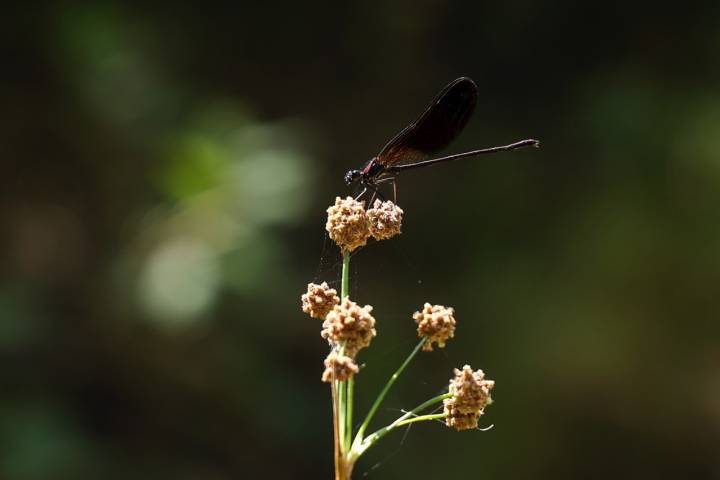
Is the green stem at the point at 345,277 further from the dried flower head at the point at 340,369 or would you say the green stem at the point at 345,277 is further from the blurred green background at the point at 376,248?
the blurred green background at the point at 376,248

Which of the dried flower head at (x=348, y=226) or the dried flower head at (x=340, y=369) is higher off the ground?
the dried flower head at (x=348, y=226)

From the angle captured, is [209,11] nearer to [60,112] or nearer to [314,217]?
[60,112]

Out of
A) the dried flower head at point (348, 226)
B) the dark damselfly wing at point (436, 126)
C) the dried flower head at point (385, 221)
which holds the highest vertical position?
the dark damselfly wing at point (436, 126)

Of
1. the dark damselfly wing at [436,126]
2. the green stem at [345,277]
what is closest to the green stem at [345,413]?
the green stem at [345,277]

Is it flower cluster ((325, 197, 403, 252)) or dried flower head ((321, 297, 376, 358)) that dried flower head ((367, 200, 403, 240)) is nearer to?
flower cluster ((325, 197, 403, 252))

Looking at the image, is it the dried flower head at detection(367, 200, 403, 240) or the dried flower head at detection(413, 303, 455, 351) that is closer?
the dried flower head at detection(413, 303, 455, 351)

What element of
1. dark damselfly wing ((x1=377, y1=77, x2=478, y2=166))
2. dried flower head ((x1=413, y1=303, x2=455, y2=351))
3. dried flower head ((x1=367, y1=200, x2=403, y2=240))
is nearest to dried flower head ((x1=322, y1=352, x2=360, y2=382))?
dried flower head ((x1=413, y1=303, x2=455, y2=351))

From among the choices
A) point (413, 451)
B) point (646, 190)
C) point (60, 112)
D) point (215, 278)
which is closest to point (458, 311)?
point (413, 451)

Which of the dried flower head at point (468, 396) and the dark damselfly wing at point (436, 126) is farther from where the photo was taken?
the dark damselfly wing at point (436, 126)
